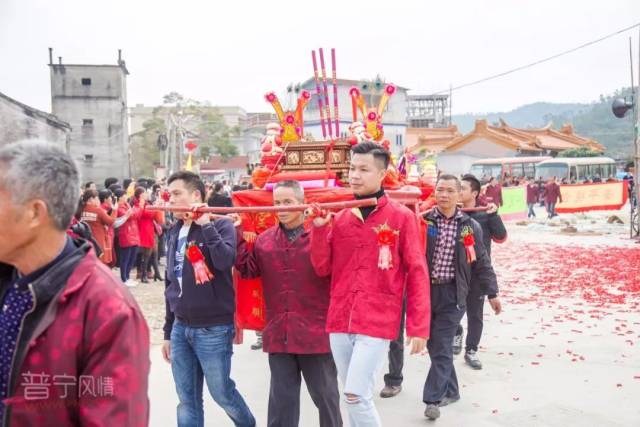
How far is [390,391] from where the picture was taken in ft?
18.6

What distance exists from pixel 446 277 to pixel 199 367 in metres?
2.17

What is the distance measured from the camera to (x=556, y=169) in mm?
38062

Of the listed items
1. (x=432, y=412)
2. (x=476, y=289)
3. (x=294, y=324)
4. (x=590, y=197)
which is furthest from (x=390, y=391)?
(x=590, y=197)

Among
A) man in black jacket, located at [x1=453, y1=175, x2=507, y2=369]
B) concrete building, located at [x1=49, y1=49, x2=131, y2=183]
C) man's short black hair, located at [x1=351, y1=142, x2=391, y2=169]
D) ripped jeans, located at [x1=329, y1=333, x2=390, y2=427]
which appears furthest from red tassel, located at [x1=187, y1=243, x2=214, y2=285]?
concrete building, located at [x1=49, y1=49, x2=131, y2=183]

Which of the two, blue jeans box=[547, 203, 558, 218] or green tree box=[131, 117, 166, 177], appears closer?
blue jeans box=[547, 203, 558, 218]

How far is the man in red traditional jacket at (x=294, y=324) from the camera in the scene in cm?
399

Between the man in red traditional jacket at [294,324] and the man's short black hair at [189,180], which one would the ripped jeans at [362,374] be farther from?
the man's short black hair at [189,180]

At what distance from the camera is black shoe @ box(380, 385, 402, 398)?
18.5 ft

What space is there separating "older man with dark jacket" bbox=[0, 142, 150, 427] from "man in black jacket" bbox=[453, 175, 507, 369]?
460cm

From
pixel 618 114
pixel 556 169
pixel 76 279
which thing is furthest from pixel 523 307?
pixel 556 169

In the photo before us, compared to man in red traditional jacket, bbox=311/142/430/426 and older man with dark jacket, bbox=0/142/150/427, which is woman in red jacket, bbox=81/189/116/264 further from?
older man with dark jacket, bbox=0/142/150/427

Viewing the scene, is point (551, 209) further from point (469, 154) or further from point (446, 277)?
point (469, 154)

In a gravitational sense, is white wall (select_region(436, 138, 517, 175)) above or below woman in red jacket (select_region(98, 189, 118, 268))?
above

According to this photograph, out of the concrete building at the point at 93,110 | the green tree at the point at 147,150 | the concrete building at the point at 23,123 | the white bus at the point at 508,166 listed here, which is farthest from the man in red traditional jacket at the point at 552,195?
the green tree at the point at 147,150
